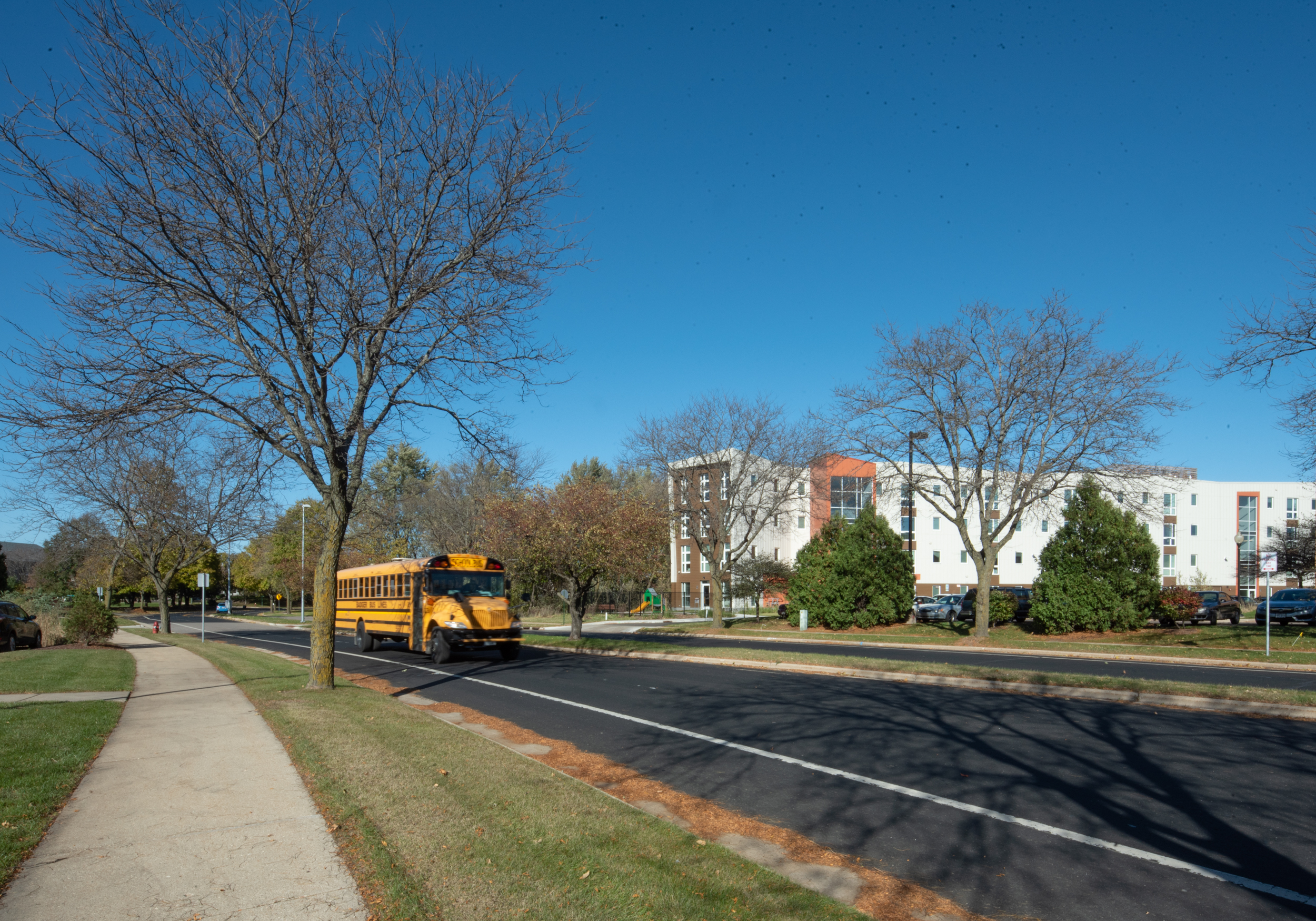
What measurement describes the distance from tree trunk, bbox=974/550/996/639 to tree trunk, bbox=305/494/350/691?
22.8 meters

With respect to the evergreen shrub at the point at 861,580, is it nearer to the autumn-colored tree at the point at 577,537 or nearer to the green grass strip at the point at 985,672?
the autumn-colored tree at the point at 577,537

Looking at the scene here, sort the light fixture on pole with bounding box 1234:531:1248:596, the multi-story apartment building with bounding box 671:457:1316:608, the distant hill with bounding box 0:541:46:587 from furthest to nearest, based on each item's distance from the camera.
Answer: the distant hill with bounding box 0:541:46:587 < the multi-story apartment building with bounding box 671:457:1316:608 < the light fixture on pole with bounding box 1234:531:1248:596

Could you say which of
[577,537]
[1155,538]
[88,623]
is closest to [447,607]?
[577,537]

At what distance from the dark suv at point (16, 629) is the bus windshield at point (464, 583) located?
1299cm

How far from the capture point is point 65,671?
16.9 m

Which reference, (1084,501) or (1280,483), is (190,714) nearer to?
(1084,501)

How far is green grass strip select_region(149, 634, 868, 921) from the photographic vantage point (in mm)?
4699

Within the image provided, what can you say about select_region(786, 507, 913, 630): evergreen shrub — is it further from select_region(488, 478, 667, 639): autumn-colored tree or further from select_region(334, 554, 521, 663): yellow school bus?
select_region(334, 554, 521, 663): yellow school bus

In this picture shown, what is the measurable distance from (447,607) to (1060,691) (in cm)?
1428

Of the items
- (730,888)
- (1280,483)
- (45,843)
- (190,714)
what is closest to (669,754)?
(730,888)

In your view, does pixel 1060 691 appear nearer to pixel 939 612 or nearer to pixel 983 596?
pixel 983 596

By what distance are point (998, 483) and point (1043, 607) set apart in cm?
490

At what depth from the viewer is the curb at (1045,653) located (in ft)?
63.6

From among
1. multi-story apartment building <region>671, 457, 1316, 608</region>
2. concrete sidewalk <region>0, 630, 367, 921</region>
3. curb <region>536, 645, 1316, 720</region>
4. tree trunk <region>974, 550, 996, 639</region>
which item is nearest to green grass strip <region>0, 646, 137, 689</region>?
concrete sidewalk <region>0, 630, 367, 921</region>
